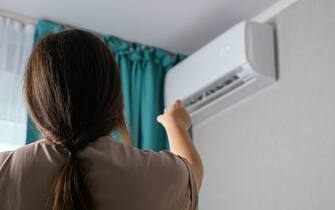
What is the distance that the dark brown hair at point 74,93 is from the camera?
897mm

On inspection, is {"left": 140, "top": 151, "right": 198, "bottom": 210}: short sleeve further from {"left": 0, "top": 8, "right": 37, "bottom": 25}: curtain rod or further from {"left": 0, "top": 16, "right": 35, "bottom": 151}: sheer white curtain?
{"left": 0, "top": 8, "right": 37, "bottom": 25}: curtain rod

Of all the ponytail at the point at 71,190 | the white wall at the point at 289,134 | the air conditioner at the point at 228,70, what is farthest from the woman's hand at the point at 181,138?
the air conditioner at the point at 228,70

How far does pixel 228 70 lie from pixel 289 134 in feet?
1.06

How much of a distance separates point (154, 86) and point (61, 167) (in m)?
1.63

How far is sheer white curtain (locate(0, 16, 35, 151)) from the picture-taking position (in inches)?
85.0

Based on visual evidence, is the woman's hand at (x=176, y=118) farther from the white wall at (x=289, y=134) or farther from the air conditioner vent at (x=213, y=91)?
the air conditioner vent at (x=213, y=91)

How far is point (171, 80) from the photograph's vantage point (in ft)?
8.03

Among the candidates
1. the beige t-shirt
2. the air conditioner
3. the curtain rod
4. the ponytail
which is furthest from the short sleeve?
the curtain rod

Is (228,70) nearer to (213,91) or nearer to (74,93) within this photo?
(213,91)

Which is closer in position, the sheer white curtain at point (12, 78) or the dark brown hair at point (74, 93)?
the dark brown hair at point (74, 93)

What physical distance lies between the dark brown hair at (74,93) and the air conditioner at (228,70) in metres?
1.13

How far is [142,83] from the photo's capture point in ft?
8.13

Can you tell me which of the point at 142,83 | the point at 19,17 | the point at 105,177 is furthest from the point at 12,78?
the point at 105,177

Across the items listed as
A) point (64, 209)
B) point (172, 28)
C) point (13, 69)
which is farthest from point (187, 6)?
point (64, 209)
